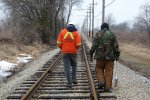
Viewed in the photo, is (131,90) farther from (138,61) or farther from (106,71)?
(138,61)

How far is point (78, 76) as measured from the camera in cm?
1338

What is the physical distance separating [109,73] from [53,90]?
168 centimetres

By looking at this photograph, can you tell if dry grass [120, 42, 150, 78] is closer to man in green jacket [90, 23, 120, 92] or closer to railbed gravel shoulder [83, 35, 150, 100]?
railbed gravel shoulder [83, 35, 150, 100]

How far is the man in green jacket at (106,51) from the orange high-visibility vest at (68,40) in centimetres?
60

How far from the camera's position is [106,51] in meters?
10.4

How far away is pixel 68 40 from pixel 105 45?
1.13m

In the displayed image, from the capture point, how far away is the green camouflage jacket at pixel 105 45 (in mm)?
10344

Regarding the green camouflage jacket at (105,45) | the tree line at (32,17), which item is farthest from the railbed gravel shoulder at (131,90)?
the tree line at (32,17)

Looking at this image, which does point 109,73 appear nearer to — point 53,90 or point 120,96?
point 120,96

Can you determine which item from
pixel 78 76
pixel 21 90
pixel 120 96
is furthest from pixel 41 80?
pixel 120 96

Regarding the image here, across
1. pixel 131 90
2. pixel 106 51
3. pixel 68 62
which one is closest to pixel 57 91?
pixel 68 62

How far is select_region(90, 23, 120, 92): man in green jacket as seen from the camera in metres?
10.3

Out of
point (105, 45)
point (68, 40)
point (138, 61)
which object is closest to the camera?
point (105, 45)

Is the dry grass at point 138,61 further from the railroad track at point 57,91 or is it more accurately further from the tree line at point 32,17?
the tree line at point 32,17
